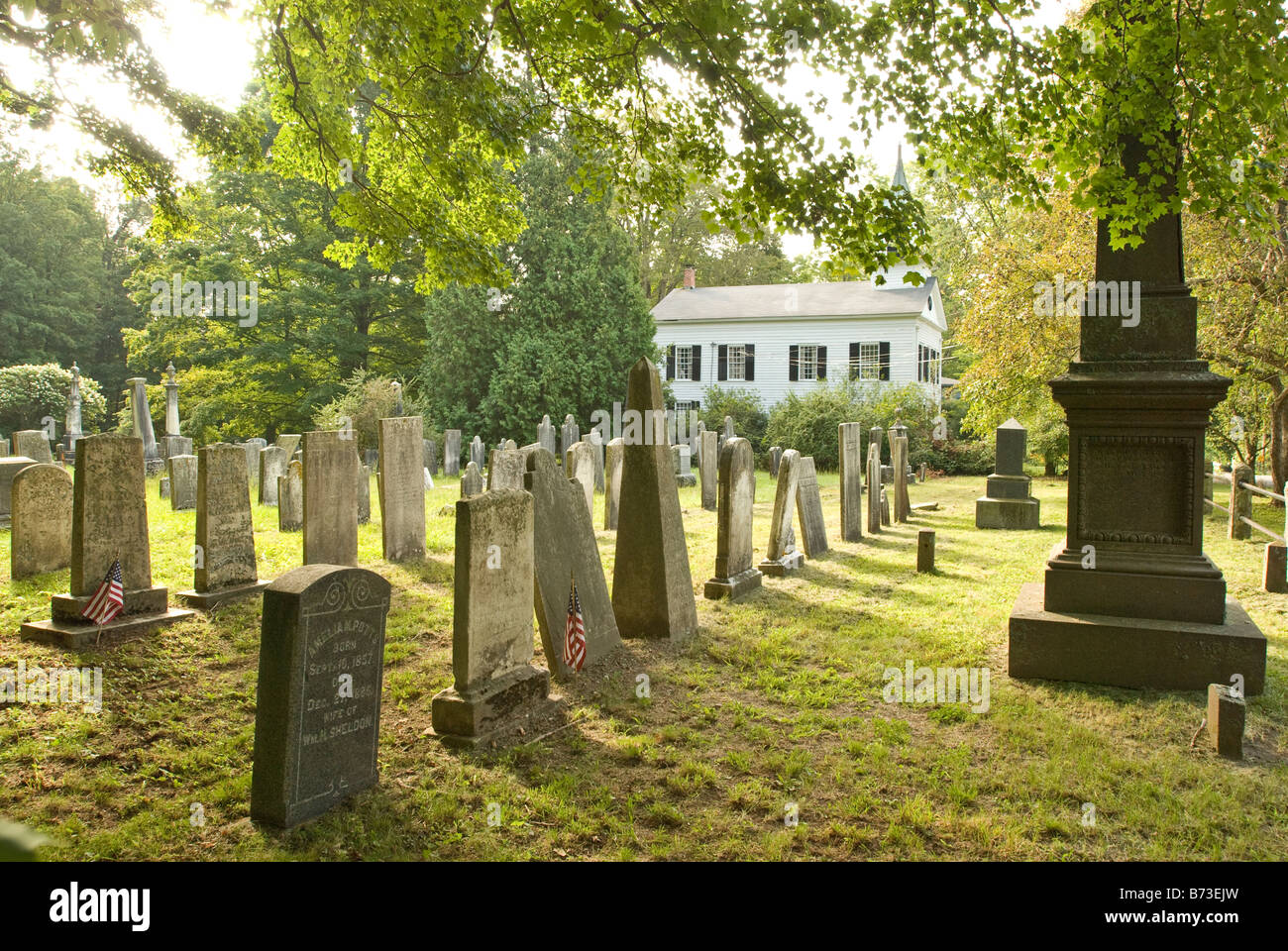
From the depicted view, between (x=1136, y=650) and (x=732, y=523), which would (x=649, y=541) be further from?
(x=1136, y=650)

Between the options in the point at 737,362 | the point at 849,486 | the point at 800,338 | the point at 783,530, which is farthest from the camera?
the point at 737,362

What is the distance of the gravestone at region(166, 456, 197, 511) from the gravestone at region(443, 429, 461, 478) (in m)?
9.01

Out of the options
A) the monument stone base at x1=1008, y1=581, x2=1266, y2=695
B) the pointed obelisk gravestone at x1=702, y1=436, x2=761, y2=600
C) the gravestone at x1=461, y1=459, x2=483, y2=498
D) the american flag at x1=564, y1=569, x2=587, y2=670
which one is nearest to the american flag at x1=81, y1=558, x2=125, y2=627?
the american flag at x1=564, y1=569, x2=587, y2=670

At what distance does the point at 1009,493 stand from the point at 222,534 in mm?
12824

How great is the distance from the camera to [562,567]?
259 inches

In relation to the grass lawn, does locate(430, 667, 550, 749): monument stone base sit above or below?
above

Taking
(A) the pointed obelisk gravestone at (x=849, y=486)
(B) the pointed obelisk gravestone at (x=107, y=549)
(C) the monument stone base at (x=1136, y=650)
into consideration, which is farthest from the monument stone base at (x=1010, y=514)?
(B) the pointed obelisk gravestone at (x=107, y=549)

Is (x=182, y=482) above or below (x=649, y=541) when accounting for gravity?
above

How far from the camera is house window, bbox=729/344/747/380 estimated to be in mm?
33156

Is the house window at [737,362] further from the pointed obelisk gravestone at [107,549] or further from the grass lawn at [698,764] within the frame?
the pointed obelisk gravestone at [107,549]

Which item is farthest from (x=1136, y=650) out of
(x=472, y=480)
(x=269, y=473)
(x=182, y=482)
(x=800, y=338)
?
(x=800, y=338)

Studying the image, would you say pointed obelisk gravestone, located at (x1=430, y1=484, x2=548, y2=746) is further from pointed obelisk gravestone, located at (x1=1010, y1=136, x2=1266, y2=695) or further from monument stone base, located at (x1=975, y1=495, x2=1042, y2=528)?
monument stone base, located at (x1=975, y1=495, x2=1042, y2=528)

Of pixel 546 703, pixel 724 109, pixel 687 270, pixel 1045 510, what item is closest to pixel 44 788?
pixel 546 703
